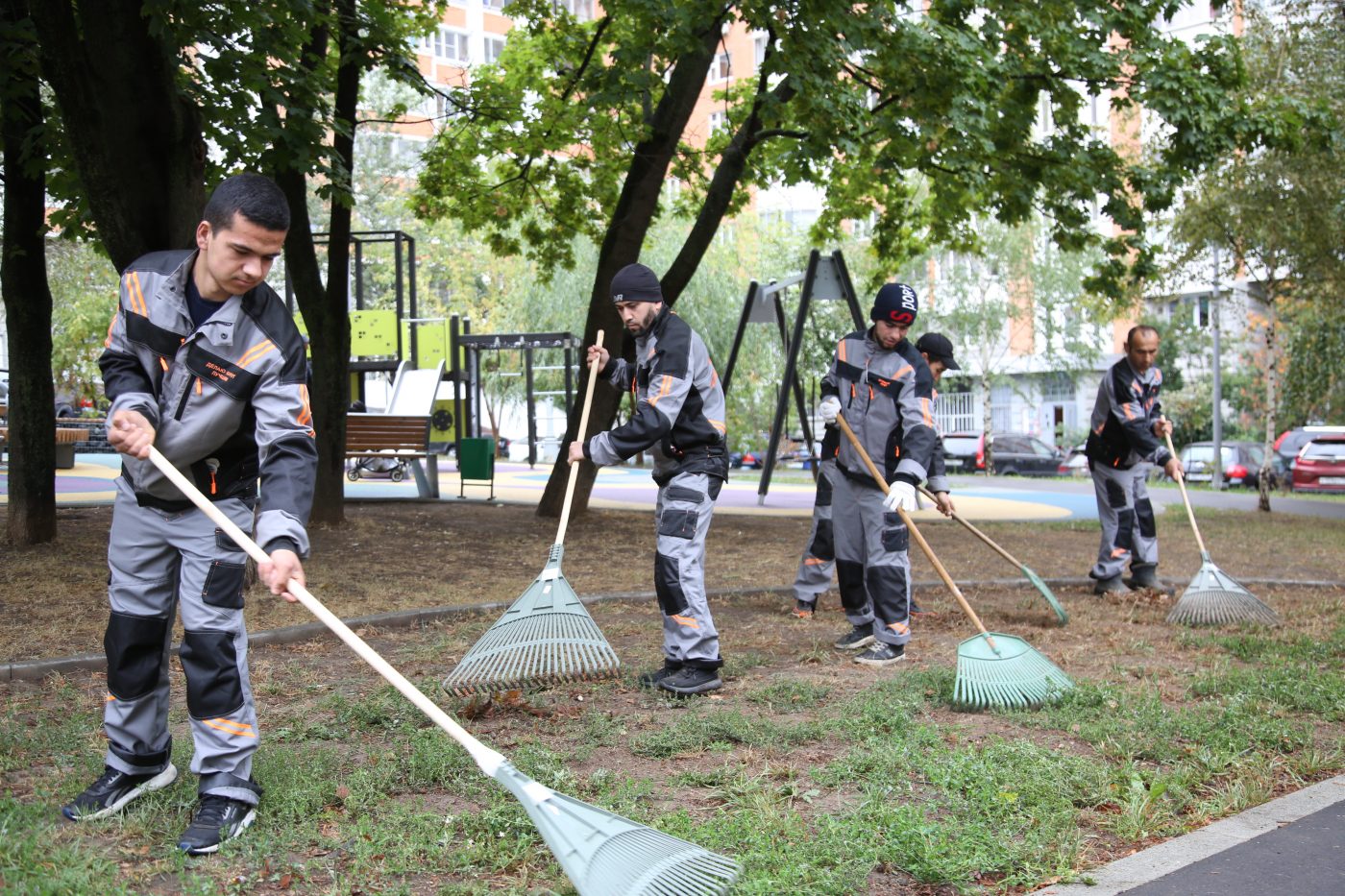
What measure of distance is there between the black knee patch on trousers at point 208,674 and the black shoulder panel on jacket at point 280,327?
0.78 meters

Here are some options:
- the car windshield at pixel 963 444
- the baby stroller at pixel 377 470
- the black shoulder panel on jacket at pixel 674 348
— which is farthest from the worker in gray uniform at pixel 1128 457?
the car windshield at pixel 963 444

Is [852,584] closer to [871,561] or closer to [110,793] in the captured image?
[871,561]

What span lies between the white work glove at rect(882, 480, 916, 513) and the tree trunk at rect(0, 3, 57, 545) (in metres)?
6.41

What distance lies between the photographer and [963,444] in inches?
1526

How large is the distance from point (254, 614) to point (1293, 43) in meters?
15.0

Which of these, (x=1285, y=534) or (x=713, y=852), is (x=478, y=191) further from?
(x=713, y=852)

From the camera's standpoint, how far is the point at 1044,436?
4962 centimetres

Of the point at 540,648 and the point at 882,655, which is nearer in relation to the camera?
the point at 540,648

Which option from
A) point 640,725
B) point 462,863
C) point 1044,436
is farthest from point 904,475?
Result: point 1044,436

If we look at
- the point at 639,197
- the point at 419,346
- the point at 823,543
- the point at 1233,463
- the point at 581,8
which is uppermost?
the point at 581,8

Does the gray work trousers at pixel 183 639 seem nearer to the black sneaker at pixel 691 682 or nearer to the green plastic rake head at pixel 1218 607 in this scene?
the black sneaker at pixel 691 682

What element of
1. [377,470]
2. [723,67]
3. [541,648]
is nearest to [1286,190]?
[723,67]

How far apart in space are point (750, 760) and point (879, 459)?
2557 mm

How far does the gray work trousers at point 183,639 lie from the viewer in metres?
3.67
